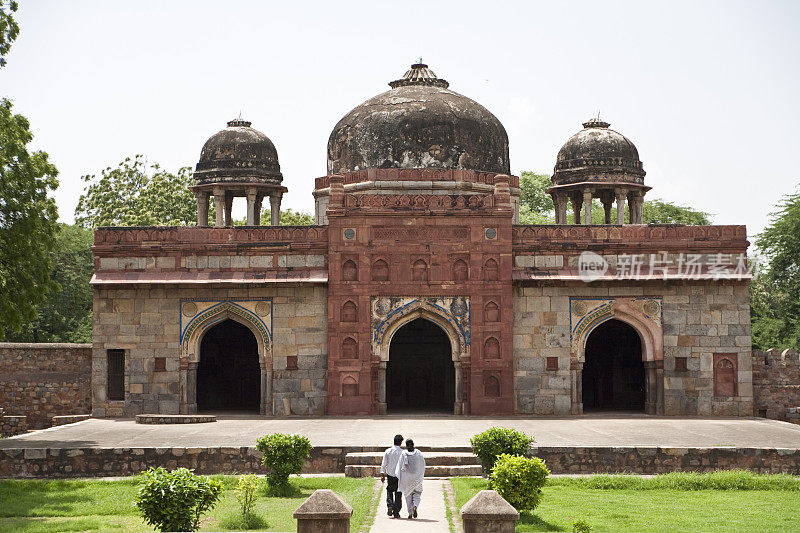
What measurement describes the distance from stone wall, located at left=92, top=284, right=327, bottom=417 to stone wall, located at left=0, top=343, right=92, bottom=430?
611mm

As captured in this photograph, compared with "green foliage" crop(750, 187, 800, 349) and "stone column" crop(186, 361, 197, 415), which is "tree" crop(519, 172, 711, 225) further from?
"stone column" crop(186, 361, 197, 415)

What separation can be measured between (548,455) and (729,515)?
348cm

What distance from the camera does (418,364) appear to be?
23.5 m

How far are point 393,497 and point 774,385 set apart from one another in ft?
40.0

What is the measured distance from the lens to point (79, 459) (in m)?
14.1

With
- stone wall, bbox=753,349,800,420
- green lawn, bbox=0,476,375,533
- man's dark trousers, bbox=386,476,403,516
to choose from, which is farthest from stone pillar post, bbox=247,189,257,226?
man's dark trousers, bbox=386,476,403,516

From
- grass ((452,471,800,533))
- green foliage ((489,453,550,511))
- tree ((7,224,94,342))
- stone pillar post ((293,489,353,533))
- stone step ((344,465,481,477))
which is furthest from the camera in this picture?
tree ((7,224,94,342))

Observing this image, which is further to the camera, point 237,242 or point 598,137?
point 598,137

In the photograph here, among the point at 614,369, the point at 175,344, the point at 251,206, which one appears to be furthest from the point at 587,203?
the point at 175,344

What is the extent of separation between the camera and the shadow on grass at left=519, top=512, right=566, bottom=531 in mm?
9945

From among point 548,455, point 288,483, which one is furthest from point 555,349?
point 288,483

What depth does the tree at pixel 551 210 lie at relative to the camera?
4056 cm

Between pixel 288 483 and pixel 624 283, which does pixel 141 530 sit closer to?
pixel 288 483

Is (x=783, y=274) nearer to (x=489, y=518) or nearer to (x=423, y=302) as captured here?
(x=423, y=302)
